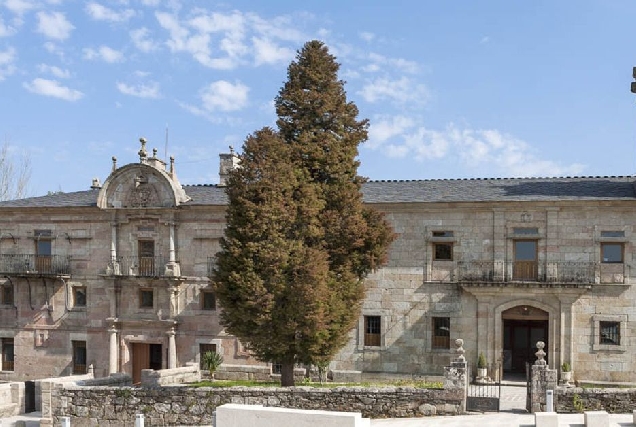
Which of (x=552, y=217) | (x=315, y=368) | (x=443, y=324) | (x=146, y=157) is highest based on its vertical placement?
(x=146, y=157)

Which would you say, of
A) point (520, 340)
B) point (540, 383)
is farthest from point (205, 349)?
point (540, 383)

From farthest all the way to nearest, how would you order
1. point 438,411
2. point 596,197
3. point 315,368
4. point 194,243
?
point 194,243 < point 315,368 < point 596,197 < point 438,411

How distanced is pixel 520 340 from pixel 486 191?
656 cm

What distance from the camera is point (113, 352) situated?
32.7 m

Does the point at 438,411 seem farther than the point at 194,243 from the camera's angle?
No

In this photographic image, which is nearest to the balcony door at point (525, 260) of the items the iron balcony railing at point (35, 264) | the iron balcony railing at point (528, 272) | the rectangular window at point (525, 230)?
the iron balcony railing at point (528, 272)

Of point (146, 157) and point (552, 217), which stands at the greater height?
point (146, 157)

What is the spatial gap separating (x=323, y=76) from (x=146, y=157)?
39.9 ft

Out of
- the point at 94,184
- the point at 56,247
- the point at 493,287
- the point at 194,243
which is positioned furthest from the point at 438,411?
the point at 94,184

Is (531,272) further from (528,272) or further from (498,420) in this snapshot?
(498,420)

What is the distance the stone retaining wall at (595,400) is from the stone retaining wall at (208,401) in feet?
9.65

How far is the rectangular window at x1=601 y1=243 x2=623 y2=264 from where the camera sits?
2839cm

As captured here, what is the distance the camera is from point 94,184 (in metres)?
38.2

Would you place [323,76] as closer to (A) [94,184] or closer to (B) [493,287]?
(B) [493,287]
